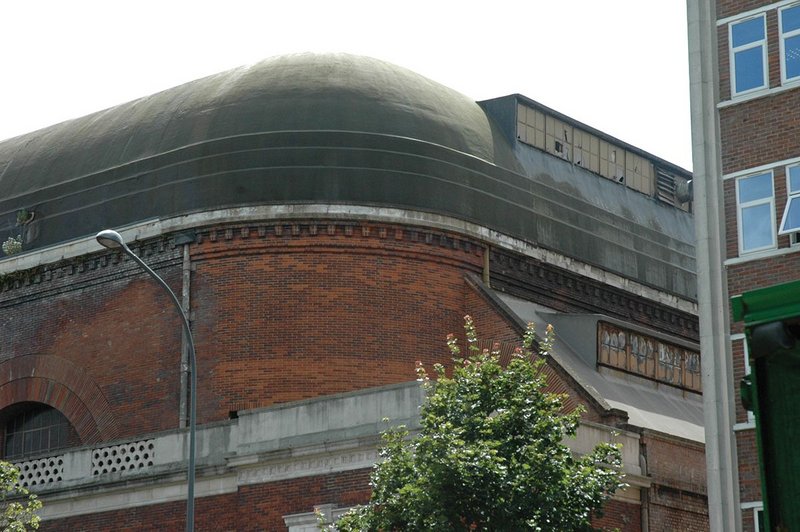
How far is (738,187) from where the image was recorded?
24.9m

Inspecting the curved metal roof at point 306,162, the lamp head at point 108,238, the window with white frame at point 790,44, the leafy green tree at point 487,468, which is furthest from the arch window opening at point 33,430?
the window with white frame at point 790,44

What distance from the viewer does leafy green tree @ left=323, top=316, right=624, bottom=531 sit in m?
23.9

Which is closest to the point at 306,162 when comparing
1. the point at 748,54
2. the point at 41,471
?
the point at 41,471

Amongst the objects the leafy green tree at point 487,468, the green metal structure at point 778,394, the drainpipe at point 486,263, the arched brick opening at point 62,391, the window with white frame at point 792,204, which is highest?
the drainpipe at point 486,263

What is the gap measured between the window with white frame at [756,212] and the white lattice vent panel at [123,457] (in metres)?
15.4

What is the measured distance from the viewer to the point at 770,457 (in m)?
9.72

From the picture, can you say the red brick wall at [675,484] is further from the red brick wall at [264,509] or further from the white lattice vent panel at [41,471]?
the white lattice vent panel at [41,471]

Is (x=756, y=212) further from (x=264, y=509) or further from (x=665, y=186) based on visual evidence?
(x=665, y=186)

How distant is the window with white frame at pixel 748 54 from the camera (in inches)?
982

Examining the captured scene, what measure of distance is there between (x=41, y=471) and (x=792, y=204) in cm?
1975

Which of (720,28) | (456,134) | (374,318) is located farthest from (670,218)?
(720,28)

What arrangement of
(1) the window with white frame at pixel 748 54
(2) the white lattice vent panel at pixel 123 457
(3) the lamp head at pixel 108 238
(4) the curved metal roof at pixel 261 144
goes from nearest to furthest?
(1) the window with white frame at pixel 748 54
(3) the lamp head at pixel 108 238
(2) the white lattice vent panel at pixel 123 457
(4) the curved metal roof at pixel 261 144

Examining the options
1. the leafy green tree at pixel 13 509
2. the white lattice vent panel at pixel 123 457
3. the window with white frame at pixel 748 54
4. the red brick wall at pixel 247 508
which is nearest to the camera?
the window with white frame at pixel 748 54

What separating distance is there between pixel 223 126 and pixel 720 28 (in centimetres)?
1645
